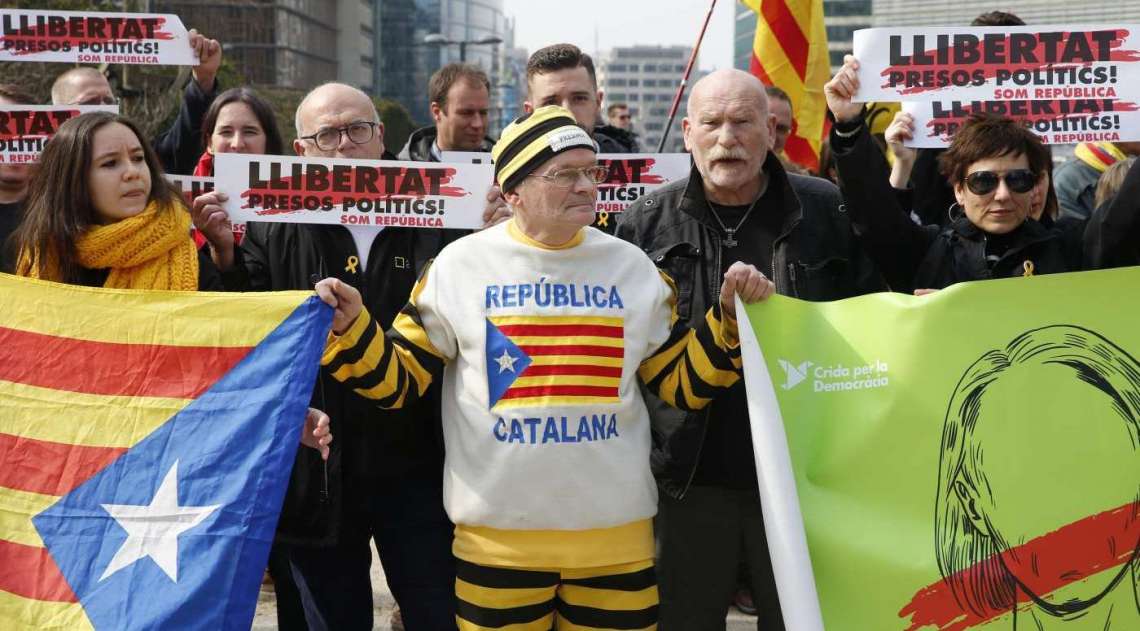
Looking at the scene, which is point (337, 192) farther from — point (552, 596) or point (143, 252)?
point (552, 596)

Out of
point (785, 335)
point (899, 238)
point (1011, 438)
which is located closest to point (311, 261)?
point (785, 335)

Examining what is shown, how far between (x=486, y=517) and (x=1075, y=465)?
63.6 inches

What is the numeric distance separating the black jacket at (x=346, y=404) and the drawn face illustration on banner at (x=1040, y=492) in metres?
1.52

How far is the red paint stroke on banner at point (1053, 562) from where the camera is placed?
3.35 meters

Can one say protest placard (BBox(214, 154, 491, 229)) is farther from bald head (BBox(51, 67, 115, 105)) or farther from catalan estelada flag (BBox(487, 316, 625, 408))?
bald head (BBox(51, 67, 115, 105))

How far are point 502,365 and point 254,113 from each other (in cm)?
200

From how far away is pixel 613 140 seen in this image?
5.78 meters

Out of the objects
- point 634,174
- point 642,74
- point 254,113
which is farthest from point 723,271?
point 642,74

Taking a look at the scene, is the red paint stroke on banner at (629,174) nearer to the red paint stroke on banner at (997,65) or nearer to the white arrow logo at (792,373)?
the red paint stroke on banner at (997,65)

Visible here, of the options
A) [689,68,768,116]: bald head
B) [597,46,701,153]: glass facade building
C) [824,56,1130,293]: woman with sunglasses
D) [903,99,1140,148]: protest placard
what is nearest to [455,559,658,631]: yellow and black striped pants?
[824,56,1130,293]: woman with sunglasses

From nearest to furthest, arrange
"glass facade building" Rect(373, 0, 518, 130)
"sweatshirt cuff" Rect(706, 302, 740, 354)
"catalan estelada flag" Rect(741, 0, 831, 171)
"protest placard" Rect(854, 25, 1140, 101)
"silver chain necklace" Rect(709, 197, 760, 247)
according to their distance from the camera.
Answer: "sweatshirt cuff" Rect(706, 302, 740, 354), "silver chain necklace" Rect(709, 197, 760, 247), "protest placard" Rect(854, 25, 1140, 101), "catalan estelada flag" Rect(741, 0, 831, 171), "glass facade building" Rect(373, 0, 518, 130)

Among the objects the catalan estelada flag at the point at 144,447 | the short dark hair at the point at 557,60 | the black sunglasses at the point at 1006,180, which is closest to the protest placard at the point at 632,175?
the short dark hair at the point at 557,60

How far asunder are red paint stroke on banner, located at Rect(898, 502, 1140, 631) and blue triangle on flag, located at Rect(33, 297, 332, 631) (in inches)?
67.2

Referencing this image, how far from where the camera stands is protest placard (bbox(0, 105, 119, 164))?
4.78 meters
